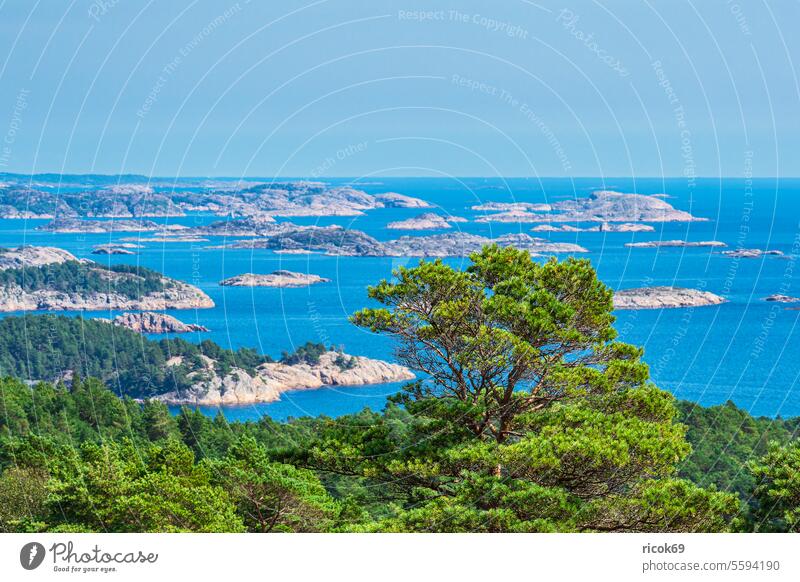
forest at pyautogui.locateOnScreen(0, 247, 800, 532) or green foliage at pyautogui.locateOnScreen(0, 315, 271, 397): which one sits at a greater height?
forest at pyautogui.locateOnScreen(0, 247, 800, 532)

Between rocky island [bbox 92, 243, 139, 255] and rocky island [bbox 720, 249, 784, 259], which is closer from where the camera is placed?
rocky island [bbox 720, 249, 784, 259]

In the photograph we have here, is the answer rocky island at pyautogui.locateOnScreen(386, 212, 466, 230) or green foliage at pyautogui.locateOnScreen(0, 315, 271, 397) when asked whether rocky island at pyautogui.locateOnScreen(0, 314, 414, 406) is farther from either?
rocky island at pyautogui.locateOnScreen(386, 212, 466, 230)

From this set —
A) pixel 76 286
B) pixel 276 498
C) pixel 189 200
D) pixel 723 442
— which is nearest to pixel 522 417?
pixel 276 498

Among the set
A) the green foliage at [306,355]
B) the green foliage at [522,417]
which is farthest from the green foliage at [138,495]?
the green foliage at [306,355]

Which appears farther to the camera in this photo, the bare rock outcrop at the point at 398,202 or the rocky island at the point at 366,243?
the bare rock outcrop at the point at 398,202

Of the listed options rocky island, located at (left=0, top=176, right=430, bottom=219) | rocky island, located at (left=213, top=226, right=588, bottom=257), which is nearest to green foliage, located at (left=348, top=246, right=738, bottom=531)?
rocky island, located at (left=213, top=226, right=588, bottom=257)

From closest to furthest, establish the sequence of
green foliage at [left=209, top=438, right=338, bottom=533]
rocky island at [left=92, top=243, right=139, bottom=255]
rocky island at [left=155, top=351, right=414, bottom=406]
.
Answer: green foliage at [left=209, top=438, right=338, bottom=533] → rocky island at [left=155, top=351, right=414, bottom=406] → rocky island at [left=92, top=243, right=139, bottom=255]

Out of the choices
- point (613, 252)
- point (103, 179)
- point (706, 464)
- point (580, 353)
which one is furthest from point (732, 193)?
point (580, 353)

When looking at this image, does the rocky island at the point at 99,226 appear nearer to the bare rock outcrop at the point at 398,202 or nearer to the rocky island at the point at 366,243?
the rocky island at the point at 366,243
